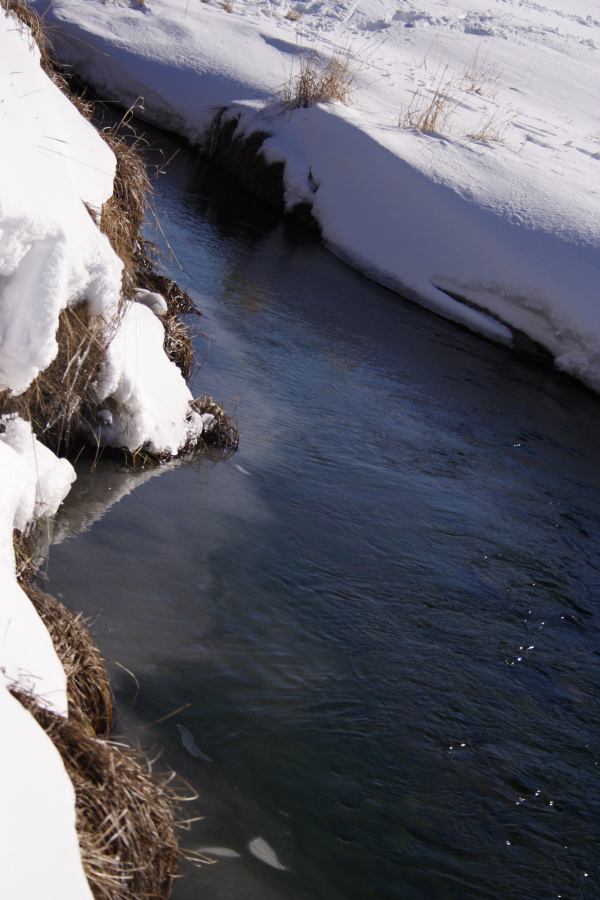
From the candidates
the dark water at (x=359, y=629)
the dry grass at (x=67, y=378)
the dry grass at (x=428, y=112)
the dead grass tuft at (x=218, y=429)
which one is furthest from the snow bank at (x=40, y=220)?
the dry grass at (x=428, y=112)

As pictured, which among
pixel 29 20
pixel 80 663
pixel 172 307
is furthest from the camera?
pixel 172 307

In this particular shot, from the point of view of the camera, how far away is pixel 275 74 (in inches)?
538

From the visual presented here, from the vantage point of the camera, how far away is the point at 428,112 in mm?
12102

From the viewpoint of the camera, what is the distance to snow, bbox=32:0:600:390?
988 centimetres

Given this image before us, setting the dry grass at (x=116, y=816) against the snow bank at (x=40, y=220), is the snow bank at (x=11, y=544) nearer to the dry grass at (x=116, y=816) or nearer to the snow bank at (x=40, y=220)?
the dry grass at (x=116, y=816)

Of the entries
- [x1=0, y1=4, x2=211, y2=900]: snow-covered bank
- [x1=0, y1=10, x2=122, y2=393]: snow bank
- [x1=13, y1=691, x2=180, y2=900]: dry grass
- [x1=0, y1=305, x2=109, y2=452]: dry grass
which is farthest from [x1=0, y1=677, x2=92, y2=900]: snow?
[x1=0, y1=305, x2=109, y2=452]: dry grass

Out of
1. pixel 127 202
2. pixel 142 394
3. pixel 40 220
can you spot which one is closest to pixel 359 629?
pixel 142 394

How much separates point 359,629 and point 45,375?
6.15 feet

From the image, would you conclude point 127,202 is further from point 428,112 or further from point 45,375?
point 428,112

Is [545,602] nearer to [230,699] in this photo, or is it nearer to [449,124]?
[230,699]

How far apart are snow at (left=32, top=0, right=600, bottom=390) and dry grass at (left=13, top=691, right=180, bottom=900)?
23.7 feet

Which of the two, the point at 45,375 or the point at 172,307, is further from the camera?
the point at 172,307

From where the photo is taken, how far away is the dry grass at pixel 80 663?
3.36m

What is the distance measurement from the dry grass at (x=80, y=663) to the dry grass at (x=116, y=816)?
437 millimetres
